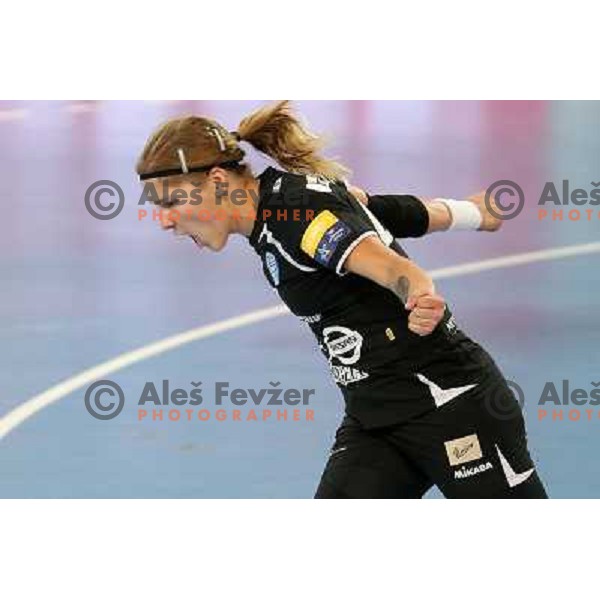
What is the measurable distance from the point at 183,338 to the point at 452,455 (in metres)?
1.86

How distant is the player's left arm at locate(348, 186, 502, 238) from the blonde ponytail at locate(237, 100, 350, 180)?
121 mm

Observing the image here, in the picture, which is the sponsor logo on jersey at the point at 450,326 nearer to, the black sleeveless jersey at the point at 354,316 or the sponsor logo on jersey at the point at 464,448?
the black sleeveless jersey at the point at 354,316

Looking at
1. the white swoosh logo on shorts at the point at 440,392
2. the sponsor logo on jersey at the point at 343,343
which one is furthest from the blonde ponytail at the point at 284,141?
the white swoosh logo on shorts at the point at 440,392

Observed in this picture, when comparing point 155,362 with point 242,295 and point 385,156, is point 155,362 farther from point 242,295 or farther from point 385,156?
point 385,156

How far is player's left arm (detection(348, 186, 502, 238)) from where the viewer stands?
3125 millimetres

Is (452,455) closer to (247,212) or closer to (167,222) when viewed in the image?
(247,212)

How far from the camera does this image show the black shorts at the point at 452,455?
9.47ft

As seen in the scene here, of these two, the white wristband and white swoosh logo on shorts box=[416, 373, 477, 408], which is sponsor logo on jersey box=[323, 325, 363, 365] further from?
the white wristband

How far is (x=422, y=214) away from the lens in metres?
3.16

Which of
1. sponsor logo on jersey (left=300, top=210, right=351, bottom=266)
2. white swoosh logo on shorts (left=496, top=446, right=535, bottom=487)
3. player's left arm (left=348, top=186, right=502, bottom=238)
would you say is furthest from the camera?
player's left arm (left=348, top=186, right=502, bottom=238)

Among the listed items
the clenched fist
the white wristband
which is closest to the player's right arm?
the clenched fist

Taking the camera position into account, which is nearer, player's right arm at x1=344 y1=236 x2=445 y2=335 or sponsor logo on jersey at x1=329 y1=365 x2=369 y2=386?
player's right arm at x1=344 y1=236 x2=445 y2=335

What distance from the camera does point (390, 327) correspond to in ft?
9.37
